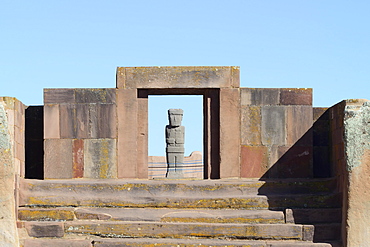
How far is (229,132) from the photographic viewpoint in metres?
11.1

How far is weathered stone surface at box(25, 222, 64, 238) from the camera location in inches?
365

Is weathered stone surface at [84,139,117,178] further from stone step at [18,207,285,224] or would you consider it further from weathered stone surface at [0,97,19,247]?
weathered stone surface at [0,97,19,247]

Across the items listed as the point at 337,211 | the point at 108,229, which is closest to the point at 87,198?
the point at 108,229

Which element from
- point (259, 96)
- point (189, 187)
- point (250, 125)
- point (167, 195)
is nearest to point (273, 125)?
point (250, 125)

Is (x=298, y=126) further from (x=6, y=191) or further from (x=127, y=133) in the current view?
(x=6, y=191)

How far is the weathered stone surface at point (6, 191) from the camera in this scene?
9055 mm

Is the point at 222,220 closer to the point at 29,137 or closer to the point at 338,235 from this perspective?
the point at 338,235

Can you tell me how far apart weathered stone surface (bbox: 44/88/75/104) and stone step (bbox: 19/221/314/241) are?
2.57 meters

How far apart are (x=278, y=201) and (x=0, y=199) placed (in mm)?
3967

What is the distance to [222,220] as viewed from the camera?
9.44m

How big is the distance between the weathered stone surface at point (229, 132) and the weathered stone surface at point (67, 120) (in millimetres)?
2471

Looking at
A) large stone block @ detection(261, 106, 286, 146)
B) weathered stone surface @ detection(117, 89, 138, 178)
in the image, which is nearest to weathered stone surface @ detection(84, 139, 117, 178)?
weathered stone surface @ detection(117, 89, 138, 178)

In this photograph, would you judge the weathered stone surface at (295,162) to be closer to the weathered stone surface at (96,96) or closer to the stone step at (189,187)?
the stone step at (189,187)

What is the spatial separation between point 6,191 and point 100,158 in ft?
7.21
